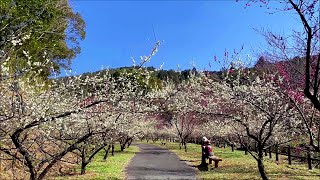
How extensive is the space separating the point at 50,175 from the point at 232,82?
348 inches

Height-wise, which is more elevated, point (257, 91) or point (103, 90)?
point (257, 91)

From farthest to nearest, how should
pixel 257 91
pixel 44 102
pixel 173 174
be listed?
pixel 173 174 → pixel 257 91 → pixel 44 102

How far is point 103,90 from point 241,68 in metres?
7.53

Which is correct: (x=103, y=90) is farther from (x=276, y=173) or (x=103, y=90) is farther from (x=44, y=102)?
(x=276, y=173)

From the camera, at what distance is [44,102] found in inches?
280

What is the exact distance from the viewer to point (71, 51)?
28703mm

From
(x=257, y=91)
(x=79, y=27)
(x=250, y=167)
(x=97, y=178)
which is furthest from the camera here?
(x=79, y=27)

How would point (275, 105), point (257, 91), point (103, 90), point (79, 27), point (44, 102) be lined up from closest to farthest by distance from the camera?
point (44, 102), point (103, 90), point (275, 105), point (257, 91), point (79, 27)

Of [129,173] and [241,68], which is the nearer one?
[241,68]

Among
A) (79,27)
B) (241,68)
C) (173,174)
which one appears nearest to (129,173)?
(173,174)

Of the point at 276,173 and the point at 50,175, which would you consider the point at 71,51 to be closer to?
the point at 50,175


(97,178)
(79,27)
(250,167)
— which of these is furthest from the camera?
(79,27)

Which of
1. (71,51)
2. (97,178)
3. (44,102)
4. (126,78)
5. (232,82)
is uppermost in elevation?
(71,51)

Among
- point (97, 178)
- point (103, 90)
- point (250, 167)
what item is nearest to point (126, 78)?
point (103, 90)
